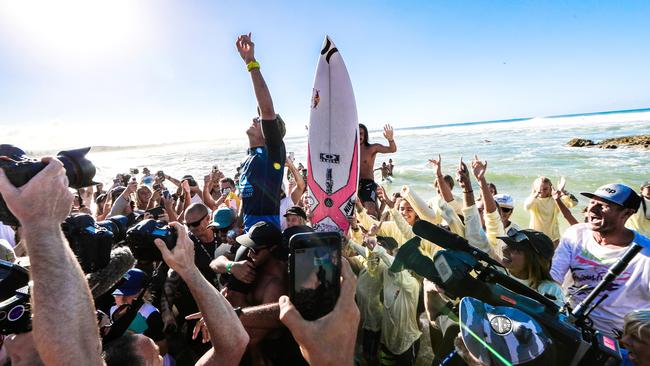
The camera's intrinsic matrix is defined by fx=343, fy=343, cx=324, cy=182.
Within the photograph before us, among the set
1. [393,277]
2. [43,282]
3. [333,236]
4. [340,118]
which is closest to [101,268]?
[43,282]

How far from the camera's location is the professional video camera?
1236mm

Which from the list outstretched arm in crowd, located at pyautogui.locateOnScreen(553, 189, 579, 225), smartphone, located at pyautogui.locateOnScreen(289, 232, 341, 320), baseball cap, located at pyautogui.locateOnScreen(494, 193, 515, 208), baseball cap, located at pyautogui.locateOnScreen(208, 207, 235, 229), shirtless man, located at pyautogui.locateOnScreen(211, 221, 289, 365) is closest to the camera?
smartphone, located at pyautogui.locateOnScreen(289, 232, 341, 320)

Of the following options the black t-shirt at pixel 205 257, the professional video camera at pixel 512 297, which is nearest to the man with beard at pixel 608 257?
the professional video camera at pixel 512 297

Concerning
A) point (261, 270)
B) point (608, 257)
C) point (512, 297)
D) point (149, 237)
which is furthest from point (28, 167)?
point (608, 257)

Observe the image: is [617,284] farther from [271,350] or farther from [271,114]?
[271,114]

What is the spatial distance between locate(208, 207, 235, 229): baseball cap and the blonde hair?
3.10m

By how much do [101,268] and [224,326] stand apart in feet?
2.21

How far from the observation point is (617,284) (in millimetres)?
2449

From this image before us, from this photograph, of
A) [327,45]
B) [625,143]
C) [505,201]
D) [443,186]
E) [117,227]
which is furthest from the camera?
[625,143]

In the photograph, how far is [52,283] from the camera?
0.98 metres

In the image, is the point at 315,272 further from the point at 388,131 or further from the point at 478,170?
the point at 388,131

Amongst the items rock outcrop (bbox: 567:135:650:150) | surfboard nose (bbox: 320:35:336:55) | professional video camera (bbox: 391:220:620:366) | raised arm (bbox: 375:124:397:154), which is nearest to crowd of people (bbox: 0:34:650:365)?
professional video camera (bbox: 391:220:620:366)

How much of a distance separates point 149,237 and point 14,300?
486 millimetres

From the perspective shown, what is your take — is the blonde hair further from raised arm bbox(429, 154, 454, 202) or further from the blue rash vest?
the blue rash vest
